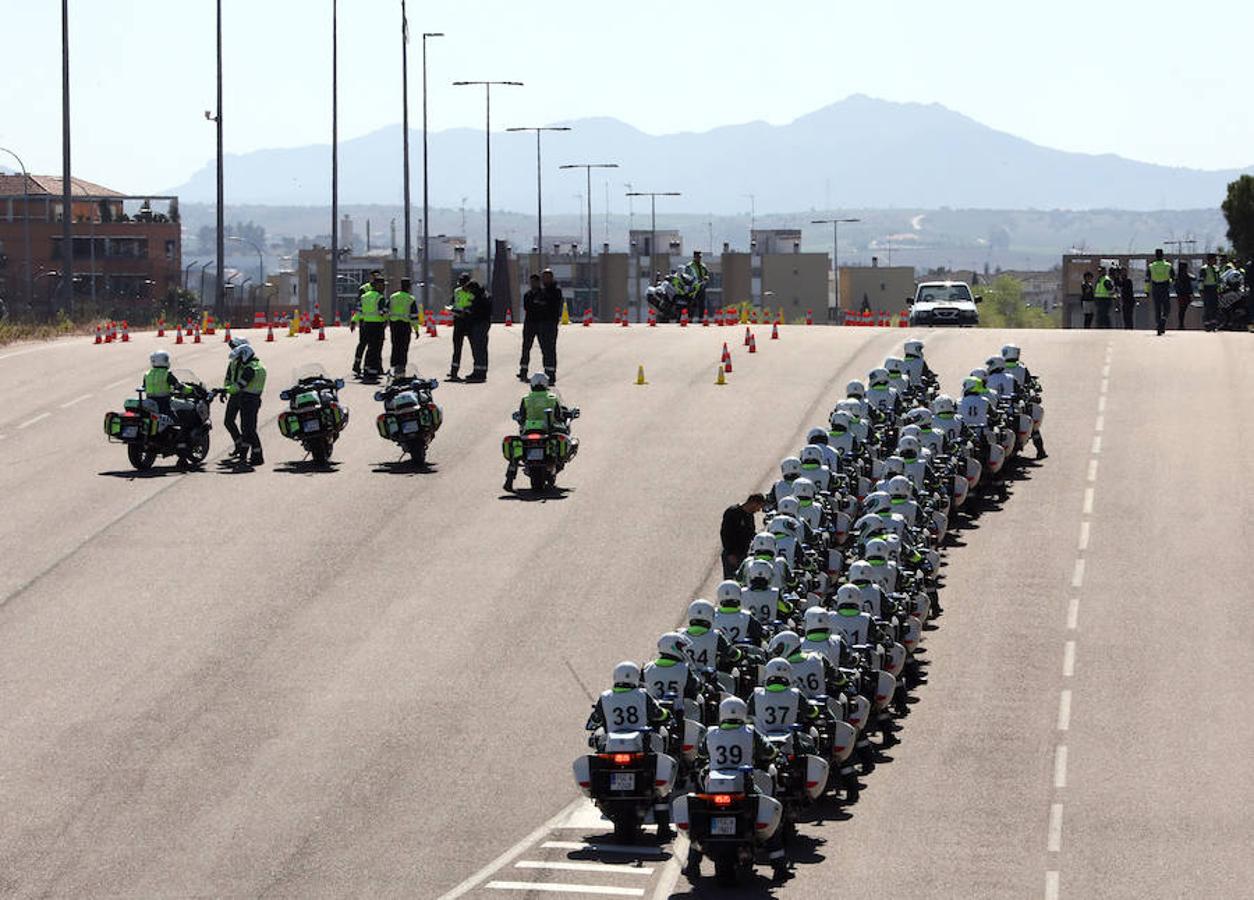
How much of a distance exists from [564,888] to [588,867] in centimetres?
65

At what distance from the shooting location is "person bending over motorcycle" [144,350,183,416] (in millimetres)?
36406

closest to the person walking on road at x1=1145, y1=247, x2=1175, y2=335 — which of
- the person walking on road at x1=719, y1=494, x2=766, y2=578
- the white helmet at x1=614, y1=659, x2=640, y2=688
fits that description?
the person walking on road at x1=719, y1=494, x2=766, y2=578

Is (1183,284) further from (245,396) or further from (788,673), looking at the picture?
(788,673)

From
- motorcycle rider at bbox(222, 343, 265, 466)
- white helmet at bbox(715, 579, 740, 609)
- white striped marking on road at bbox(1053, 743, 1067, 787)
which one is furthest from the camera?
motorcycle rider at bbox(222, 343, 265, 466)

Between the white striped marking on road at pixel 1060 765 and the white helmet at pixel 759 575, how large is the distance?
330 cm

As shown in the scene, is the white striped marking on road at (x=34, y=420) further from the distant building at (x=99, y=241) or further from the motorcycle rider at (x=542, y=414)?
the distant building at (x=99, y=241)

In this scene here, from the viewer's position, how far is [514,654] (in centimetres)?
2716

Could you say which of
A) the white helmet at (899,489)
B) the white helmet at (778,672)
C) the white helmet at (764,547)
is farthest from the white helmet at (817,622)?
the white helmet at (899,489)

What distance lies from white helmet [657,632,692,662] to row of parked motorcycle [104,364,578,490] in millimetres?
15185

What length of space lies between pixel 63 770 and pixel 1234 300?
4088 cm

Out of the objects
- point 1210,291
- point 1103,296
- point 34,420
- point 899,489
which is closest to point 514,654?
point 899,489

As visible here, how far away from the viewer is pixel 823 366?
47.9 meters

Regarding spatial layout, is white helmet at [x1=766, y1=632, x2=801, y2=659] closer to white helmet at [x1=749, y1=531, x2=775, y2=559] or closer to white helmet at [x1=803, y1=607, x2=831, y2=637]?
white helmet at [x1=803, y1=607, x2=831, y2=637]

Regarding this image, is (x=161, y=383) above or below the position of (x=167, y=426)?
above
